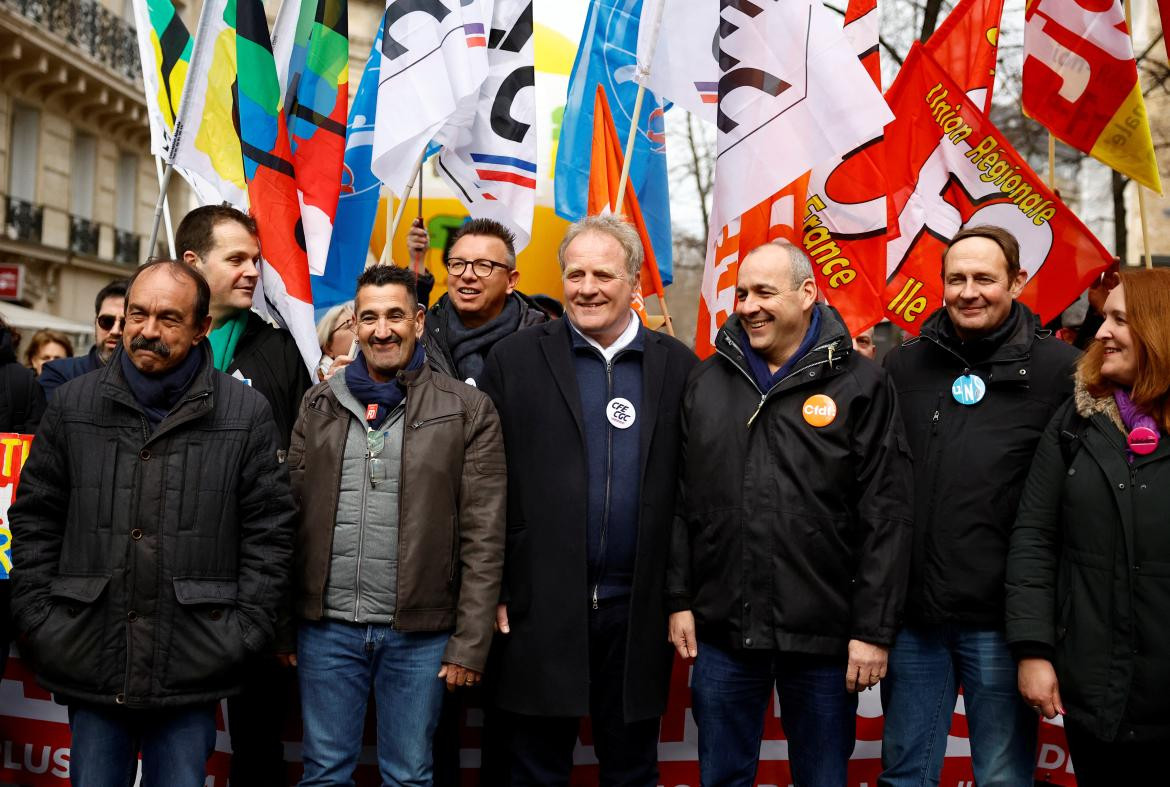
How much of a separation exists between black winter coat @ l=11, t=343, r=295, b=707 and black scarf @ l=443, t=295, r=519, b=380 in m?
1.46

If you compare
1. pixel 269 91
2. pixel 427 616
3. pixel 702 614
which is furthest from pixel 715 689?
pixel 269 91

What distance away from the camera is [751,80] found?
209 inches

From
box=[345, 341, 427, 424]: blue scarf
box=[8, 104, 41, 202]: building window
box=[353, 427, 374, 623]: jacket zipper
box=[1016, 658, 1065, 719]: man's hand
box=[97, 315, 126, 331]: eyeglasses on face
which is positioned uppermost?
box=[8, 104, 41, 202]: building window

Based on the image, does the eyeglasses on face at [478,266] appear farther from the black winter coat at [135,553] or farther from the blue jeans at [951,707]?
the blue jeans at [951,707]

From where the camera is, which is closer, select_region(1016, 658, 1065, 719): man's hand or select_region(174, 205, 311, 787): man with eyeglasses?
select_region(1016, 658, 1065, 719): man's hand

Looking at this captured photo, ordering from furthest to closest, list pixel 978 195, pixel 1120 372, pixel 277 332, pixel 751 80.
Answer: pixel 978 195 < pixel 751 80 < pixel 277 332 < pixel 1120 372

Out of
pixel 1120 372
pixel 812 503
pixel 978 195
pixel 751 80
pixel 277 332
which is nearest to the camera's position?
pixel 1120 372

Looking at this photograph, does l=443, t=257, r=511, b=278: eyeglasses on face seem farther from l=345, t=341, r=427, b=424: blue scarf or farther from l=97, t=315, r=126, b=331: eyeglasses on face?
l=97, t=315, r=126, b=331: eyeglasses on face

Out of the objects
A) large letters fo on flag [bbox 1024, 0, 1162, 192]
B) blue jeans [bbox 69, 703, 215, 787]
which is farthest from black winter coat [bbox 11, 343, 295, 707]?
large letters fo on flag [bbox 1024, 0, 1162, 192]

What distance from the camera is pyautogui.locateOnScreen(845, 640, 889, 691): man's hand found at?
372 cm

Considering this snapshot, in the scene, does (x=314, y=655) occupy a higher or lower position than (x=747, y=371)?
lower

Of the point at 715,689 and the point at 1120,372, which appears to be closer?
the point at 1120,372

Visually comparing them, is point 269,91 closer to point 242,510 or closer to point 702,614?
point 242,510

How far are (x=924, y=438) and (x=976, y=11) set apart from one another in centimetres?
372
